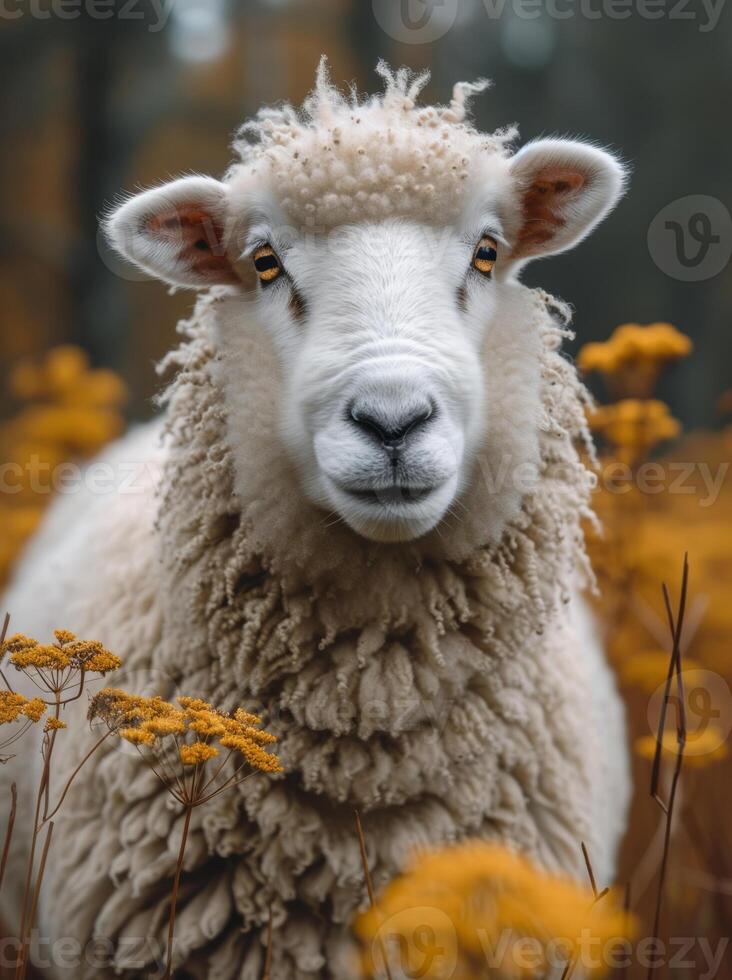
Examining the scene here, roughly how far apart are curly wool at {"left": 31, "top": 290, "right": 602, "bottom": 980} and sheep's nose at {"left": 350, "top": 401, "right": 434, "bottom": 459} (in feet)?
1.03

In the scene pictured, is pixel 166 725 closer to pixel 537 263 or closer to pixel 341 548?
pixel 341 548

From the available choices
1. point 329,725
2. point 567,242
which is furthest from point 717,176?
point 329,725

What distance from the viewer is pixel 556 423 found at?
2.19 meters

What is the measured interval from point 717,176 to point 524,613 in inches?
552

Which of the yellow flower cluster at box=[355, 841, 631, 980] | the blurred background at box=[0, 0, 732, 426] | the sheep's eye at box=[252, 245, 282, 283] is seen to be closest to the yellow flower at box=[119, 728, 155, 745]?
the yellow flower cluster at box=[355, 841, 631, 980]

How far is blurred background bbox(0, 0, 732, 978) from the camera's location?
10.8 ft

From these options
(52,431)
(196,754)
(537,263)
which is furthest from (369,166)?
(537,263)

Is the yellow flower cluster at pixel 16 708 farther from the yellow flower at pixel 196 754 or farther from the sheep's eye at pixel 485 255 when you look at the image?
the sheep's eye at pixel 485 255

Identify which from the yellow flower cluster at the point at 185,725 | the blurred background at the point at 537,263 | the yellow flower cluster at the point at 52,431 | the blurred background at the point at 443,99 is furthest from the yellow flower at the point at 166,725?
the blurred background at the point at 443,99

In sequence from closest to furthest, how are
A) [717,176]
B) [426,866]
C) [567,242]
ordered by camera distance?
[426,866] → [567,242] → [717,176]

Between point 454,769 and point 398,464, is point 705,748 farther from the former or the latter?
point 398,464

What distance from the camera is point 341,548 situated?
1999 mm

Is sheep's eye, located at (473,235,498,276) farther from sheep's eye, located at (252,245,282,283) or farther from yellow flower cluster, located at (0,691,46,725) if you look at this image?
yellow flower cluster, located at (0,691,46,725)

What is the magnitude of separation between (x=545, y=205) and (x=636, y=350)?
809 mm
